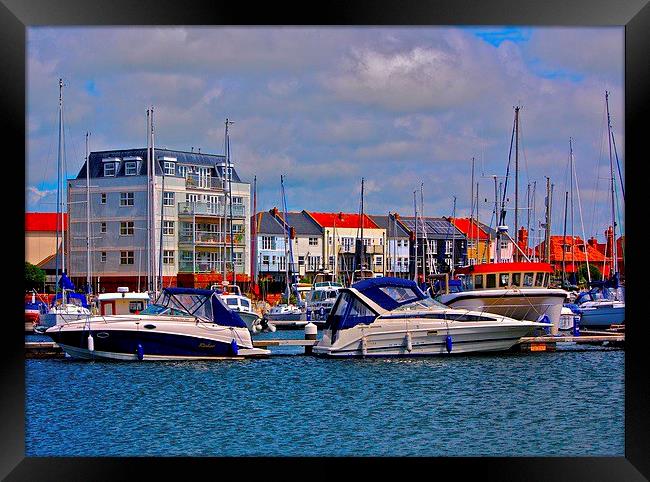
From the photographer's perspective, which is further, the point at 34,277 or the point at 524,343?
the point at 34,277

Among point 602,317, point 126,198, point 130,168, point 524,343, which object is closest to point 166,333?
point 524,343

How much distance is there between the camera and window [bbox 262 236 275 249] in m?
60.5

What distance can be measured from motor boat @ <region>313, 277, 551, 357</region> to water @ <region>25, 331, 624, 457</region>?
36 cm

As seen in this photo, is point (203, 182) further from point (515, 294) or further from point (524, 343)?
point (524, 343)

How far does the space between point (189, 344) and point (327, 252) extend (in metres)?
41.8

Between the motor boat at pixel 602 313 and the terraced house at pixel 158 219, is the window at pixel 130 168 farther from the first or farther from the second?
the motor boat at pixel 602 313

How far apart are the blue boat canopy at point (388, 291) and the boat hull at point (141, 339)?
3.11 m

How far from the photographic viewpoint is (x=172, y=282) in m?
46.2

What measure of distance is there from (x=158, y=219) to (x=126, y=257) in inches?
80.0

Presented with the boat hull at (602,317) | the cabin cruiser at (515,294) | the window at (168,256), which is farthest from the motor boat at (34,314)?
the boat hull at (602,317)

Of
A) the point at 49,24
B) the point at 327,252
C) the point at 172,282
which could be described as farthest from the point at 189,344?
the point at 327,252

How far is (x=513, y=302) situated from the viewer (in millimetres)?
26078

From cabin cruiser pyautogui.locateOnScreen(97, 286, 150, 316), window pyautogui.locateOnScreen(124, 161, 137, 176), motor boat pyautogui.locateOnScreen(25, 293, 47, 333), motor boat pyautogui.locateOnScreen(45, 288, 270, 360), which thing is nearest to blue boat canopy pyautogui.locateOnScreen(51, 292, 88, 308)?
motor boat pyautogui.locateOnScreen(25, 293, 47, 333)
